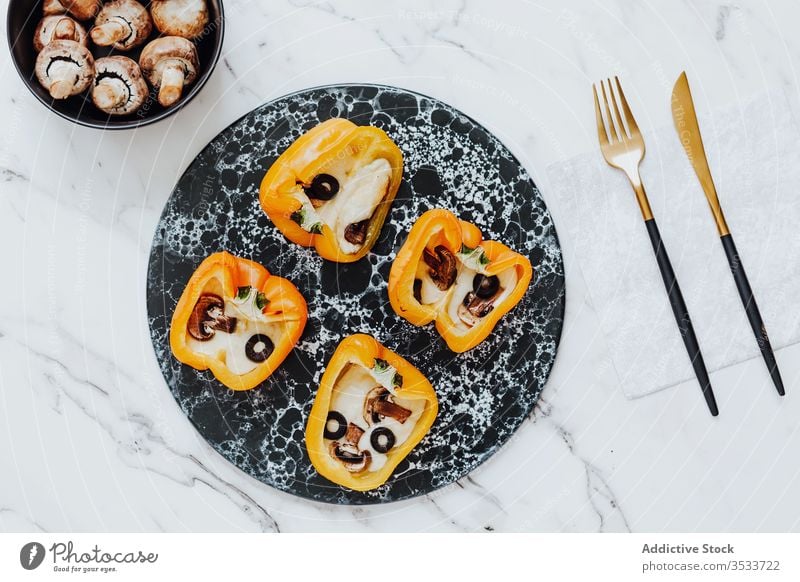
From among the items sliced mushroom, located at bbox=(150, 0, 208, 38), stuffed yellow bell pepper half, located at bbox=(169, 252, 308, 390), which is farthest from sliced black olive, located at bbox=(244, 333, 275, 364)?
sliced mushroom, located at bbox=(150, 0, 208, 38)

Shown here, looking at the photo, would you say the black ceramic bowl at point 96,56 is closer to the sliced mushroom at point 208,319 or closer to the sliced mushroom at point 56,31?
the sliced mushroom at point 56,31

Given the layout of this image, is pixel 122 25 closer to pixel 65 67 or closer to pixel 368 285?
pixel 65 67

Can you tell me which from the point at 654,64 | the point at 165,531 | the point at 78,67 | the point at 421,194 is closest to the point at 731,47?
the point at 654,64

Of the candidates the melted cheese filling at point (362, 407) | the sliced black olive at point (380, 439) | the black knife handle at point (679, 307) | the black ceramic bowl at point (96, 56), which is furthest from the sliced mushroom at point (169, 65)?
the black knife handle at point (679, 307)

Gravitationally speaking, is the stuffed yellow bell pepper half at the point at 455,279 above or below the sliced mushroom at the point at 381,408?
above

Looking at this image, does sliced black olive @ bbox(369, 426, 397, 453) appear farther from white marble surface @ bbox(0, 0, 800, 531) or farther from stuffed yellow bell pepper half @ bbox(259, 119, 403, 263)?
stuffed yellow bell pepper half @ bbox(259, 119, 403, 263)
